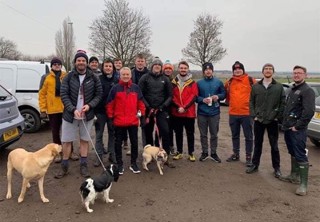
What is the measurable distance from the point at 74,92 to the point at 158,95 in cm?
160

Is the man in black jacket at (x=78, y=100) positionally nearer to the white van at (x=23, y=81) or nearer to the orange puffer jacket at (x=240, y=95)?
the orange puffer jacket at (x=240, y=95)

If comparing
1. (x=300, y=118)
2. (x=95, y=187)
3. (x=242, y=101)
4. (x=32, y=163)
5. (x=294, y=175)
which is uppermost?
(x=242, y=101)

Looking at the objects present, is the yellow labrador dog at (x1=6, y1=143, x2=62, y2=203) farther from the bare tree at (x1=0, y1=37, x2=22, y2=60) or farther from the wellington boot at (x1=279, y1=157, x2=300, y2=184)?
the bare tree at (x1=0, y1=37, x2=22, y2=60)

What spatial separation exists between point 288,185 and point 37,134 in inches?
271

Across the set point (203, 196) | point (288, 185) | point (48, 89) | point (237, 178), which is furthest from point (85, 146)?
point (288, 185)

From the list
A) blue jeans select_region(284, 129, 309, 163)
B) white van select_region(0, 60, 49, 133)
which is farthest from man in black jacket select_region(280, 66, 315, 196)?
white van select_region(0, 60, 49, 133)

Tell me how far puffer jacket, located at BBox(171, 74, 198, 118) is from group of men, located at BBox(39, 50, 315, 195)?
2 centimetres

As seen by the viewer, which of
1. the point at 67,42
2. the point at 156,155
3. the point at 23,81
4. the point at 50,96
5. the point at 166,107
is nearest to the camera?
the point at 156,155

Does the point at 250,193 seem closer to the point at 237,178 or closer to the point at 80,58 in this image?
the point at 237,178

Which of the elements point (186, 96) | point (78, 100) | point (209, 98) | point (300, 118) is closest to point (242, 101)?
point (209, 98)

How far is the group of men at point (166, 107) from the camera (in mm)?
5102

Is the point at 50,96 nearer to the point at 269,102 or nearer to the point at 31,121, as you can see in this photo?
the point at 31,121

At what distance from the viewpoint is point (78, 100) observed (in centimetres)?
520

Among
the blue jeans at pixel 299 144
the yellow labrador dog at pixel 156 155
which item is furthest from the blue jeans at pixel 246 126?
the yellow labrador dog at pixel 156 155
